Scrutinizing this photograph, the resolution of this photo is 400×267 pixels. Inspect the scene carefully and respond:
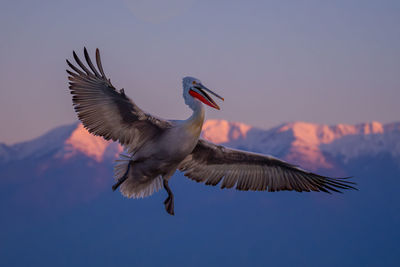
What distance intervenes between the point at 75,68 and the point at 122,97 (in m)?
0.82

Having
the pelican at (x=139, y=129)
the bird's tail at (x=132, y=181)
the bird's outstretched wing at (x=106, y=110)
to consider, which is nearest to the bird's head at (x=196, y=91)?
the pelican at (x=139, y=129)

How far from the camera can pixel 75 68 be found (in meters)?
7.83

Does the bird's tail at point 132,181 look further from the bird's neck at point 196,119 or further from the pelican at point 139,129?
the bird's neck at point 196,119

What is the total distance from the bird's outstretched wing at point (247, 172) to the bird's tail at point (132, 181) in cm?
74

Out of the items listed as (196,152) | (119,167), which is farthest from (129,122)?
(196,152)

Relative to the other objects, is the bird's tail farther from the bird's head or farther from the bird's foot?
the bird's head

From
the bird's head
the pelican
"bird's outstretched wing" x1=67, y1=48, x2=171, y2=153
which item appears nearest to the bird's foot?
the pelican

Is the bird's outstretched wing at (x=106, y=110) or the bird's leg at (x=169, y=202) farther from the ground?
the bird's outstretched wing at (x=106, y=110)

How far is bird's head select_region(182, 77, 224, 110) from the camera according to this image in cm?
718

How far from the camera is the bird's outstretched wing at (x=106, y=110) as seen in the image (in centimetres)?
782

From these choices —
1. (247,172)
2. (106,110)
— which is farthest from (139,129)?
(247,172)

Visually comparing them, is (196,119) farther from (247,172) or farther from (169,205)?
(247,172)

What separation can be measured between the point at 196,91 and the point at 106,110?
5.07 ft

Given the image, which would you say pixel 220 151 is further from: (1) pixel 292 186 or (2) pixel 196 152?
(1) pixel 292 186
